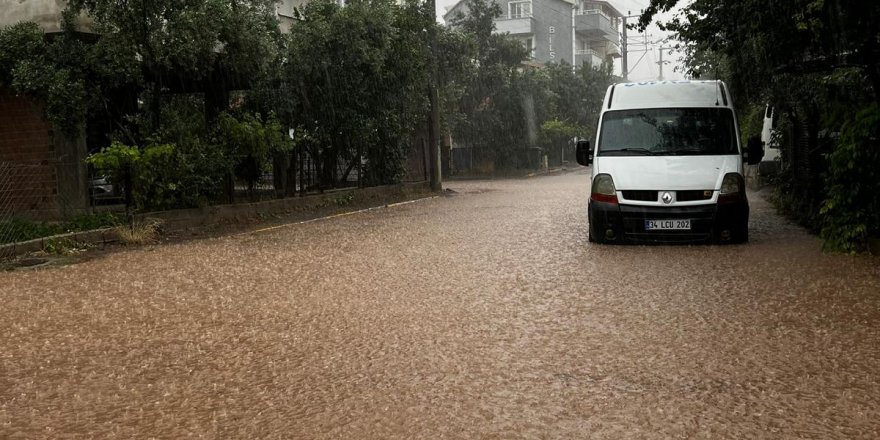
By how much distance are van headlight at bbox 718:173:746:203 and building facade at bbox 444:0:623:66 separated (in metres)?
53.5

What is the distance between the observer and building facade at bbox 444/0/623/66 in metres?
68.6

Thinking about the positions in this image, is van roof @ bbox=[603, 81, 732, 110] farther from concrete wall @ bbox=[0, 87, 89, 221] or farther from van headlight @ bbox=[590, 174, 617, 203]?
concrete wall @ bbox=[0, 87, 89, 221]

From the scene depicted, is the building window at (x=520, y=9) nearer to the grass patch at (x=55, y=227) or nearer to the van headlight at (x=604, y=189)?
the grass patch at (x=55, y=227)

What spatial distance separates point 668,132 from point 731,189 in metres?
1.34

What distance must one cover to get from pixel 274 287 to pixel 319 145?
12695mm

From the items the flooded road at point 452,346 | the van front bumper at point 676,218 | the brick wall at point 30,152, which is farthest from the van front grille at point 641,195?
the brick wall at point 30,152

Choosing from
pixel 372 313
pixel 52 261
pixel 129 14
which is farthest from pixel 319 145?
pixel 372 313

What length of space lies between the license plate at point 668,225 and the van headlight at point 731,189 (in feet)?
1.74

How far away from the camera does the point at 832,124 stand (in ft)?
38.4

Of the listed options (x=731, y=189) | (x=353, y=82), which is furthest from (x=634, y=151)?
(x=353, y=82)

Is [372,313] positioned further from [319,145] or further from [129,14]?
[319,145]

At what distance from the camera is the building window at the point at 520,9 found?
69188mm

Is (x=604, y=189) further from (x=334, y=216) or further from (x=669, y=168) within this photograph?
(x=334, y=216)

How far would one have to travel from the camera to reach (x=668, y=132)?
12.4 metres
